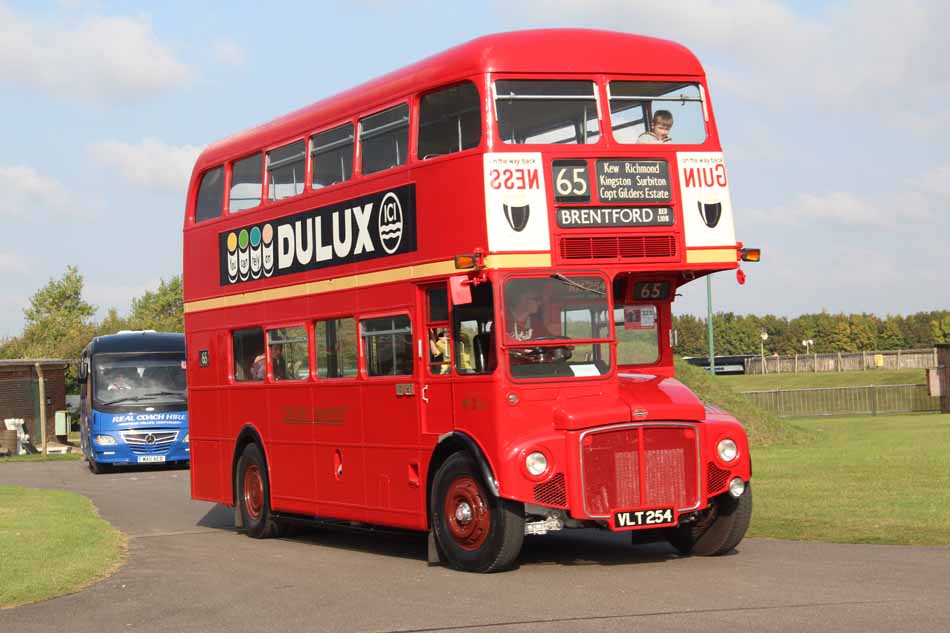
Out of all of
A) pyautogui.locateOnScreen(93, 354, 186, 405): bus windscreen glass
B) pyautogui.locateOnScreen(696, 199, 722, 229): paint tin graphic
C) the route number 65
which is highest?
the route number 65

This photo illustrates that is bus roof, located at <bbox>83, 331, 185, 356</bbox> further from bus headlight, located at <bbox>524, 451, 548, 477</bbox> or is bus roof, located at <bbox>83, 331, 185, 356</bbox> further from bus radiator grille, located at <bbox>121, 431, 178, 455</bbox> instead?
bus headlight, located at <bbox>524, 451, 548, 477</bbox>

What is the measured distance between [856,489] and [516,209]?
955cm

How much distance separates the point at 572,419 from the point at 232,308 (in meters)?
7.03

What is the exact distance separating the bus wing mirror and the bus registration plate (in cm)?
225

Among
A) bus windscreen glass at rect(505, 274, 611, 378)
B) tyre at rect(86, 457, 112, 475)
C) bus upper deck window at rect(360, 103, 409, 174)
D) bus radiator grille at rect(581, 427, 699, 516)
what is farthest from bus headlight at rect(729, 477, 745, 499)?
tyre at rect(86, 457, 112, 475)

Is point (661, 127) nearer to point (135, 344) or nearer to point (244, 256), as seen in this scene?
point (244, 256)

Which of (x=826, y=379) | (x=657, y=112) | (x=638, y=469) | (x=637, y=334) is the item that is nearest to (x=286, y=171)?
(x=637, y=334)

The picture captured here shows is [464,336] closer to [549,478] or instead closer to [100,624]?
[549,478]

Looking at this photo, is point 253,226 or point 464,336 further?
point 253,226

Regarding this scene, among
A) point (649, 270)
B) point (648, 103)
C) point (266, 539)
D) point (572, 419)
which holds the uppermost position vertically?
point (648, 103)

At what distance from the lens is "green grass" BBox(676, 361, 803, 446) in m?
32.8

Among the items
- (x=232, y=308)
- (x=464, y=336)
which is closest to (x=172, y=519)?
(x=232, y=308)

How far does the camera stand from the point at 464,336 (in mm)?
13094

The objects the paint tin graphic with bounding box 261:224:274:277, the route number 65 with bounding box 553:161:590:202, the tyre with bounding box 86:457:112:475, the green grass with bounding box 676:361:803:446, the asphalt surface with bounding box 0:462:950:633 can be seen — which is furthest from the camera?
the green grass with bounding box 676:361:803:446
